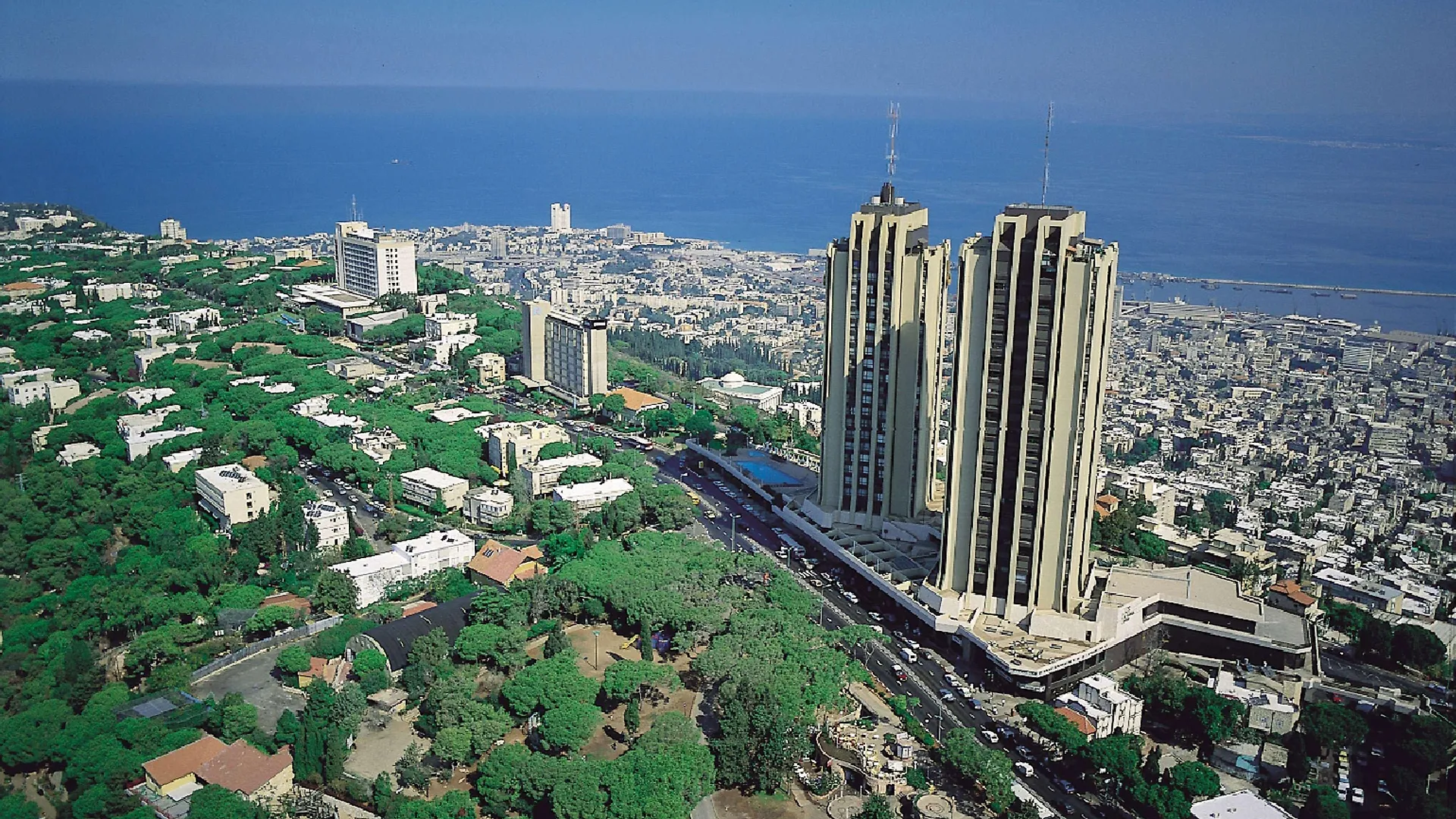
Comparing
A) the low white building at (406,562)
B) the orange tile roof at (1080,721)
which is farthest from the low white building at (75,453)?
the orange tile roof at (1080,721)

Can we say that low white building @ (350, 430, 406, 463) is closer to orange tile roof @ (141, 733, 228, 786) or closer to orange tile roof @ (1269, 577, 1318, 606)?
orange tile roof @ (141, 733, 228, 786)

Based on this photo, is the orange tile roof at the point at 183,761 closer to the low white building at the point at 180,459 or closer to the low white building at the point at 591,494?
the low white building at the point at 591,494

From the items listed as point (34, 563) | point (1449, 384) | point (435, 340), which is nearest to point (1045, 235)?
point (1449, 384)

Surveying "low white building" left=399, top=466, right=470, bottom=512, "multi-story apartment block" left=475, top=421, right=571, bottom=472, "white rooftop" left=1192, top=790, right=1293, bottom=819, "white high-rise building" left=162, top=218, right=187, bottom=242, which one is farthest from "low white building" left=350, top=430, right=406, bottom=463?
"white high-rise building" left=162, top=218, right=187, bottom=242

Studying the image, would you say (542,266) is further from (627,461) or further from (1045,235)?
(1045,235)

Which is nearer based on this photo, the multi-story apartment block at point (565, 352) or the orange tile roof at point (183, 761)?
the orange tile roof at point (183, 761)

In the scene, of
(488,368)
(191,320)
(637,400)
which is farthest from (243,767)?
(191,320)
